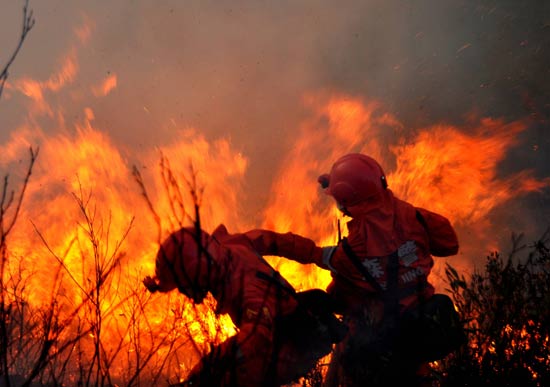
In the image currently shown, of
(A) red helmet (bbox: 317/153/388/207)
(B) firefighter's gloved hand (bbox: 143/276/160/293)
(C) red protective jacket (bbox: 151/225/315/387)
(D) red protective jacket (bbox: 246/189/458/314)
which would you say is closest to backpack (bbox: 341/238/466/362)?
(D) red protective jacket (bbox: 246/189/458/314)

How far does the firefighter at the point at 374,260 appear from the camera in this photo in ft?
13.9

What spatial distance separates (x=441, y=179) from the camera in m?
16.3

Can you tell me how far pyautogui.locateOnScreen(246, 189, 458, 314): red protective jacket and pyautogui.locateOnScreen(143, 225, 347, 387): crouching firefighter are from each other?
16.4 inches

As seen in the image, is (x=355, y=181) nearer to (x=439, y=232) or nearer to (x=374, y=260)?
(x=374, y=260)

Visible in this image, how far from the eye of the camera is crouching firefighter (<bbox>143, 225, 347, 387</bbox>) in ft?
11.9

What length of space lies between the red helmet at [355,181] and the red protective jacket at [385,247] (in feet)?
0.34

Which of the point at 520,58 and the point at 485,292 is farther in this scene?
the point at 520,58

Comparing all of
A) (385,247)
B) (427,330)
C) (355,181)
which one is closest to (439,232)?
(385,247)

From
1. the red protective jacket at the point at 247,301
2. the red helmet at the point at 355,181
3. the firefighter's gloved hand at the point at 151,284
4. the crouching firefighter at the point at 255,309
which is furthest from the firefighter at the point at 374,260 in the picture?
the firefighter's gloved hand at the point at 151,284

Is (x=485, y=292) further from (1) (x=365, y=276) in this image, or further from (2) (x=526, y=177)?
(2) (x=526, y=177)

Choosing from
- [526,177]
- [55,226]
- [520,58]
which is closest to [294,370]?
[55,226]

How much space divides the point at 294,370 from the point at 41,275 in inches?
557

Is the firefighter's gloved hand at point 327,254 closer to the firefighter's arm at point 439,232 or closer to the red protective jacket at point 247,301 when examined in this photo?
the red protective jacket at point 247,301

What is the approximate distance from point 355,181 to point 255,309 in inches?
72.1
